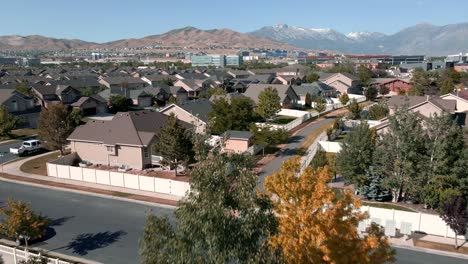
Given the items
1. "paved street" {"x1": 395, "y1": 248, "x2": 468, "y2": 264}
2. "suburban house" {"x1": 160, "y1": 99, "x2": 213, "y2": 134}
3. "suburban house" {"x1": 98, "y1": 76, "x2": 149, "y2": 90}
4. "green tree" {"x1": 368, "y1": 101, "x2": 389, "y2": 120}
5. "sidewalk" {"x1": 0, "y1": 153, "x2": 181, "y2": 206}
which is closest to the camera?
"paved street" {"x1": 395, "y1": 248, "x2": 468, "y2": 264}

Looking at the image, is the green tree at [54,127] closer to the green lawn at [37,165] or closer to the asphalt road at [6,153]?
the green lawn at [37,165]

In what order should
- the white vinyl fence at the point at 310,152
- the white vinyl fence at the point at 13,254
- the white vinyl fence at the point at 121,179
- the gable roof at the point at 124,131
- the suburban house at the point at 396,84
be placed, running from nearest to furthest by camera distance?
the white vinyl fence at the point at 13,254 → the white vinyl fence at the point at 121,179 → the white vinyl fence at the point at 310,152 → the gable roof at the point at 124,131 → the suburban house at the point at 396,84

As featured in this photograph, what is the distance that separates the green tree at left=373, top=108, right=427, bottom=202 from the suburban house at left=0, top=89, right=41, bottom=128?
5706cm

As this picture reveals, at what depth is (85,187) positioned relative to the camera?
121ft

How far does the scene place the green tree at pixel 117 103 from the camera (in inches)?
3172

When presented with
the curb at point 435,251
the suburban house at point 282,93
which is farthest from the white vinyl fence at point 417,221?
the suburban house at point 282,93

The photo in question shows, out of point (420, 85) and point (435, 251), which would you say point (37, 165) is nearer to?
point (435, 251)

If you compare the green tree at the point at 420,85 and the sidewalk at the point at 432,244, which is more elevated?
the green tree at the point at 420,85

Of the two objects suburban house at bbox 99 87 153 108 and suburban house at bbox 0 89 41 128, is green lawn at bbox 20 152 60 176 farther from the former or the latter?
suburban house at bbox 99 87 153 108

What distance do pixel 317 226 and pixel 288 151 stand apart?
33968 millimetres

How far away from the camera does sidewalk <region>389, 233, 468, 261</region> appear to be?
23.6 metres

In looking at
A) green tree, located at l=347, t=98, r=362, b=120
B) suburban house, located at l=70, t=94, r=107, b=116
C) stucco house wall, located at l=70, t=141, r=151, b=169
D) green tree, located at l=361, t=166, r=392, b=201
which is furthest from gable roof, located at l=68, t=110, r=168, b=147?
green tree, located at l=347, t=98, r=362, b=120

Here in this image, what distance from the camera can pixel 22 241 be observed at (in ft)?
83.0

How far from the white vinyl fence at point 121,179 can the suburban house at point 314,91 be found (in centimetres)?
5787
